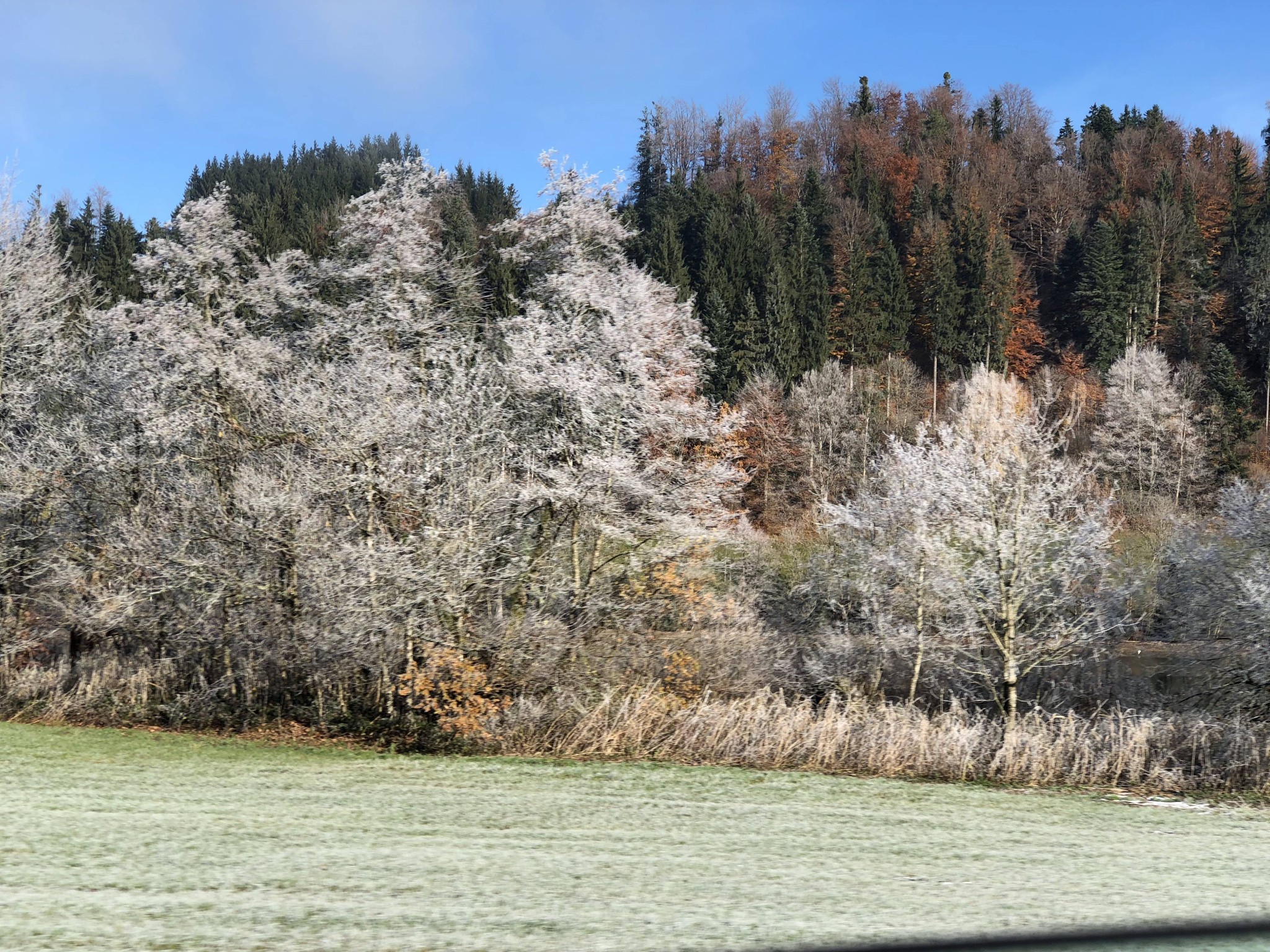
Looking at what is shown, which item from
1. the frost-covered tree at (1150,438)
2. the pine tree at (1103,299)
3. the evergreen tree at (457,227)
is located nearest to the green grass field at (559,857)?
the evergreen tree at (457,227)

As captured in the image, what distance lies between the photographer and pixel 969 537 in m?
17.5

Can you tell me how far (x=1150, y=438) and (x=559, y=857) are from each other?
4748 cm

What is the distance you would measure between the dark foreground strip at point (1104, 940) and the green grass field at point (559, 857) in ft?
1.46

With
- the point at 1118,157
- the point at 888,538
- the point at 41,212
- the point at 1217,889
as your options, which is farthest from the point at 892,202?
the point at 1217,889

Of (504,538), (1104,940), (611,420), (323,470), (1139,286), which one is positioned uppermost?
(1139,286)

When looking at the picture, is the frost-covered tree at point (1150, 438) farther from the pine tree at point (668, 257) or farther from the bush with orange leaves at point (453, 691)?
the bush with orange leaves at point (453, 691)

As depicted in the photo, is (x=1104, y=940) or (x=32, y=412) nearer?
(x=1104, y=940)

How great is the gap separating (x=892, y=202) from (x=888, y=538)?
60.1 m

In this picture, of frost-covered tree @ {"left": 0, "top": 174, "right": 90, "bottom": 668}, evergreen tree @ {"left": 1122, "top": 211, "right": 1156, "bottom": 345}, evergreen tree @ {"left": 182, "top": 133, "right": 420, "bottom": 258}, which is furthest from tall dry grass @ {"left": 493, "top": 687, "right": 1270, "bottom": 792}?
evergreen tree @ {"left": 1122, "top": 211, "right": 1156, "bottom": 345}

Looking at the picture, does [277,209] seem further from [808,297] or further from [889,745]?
[889,745]

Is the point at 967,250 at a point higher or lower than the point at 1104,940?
higher

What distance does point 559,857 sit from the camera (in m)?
6.25

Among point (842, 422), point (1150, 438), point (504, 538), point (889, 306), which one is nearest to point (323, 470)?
point (504, 538)

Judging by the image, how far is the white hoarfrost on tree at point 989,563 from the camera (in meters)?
17.1
